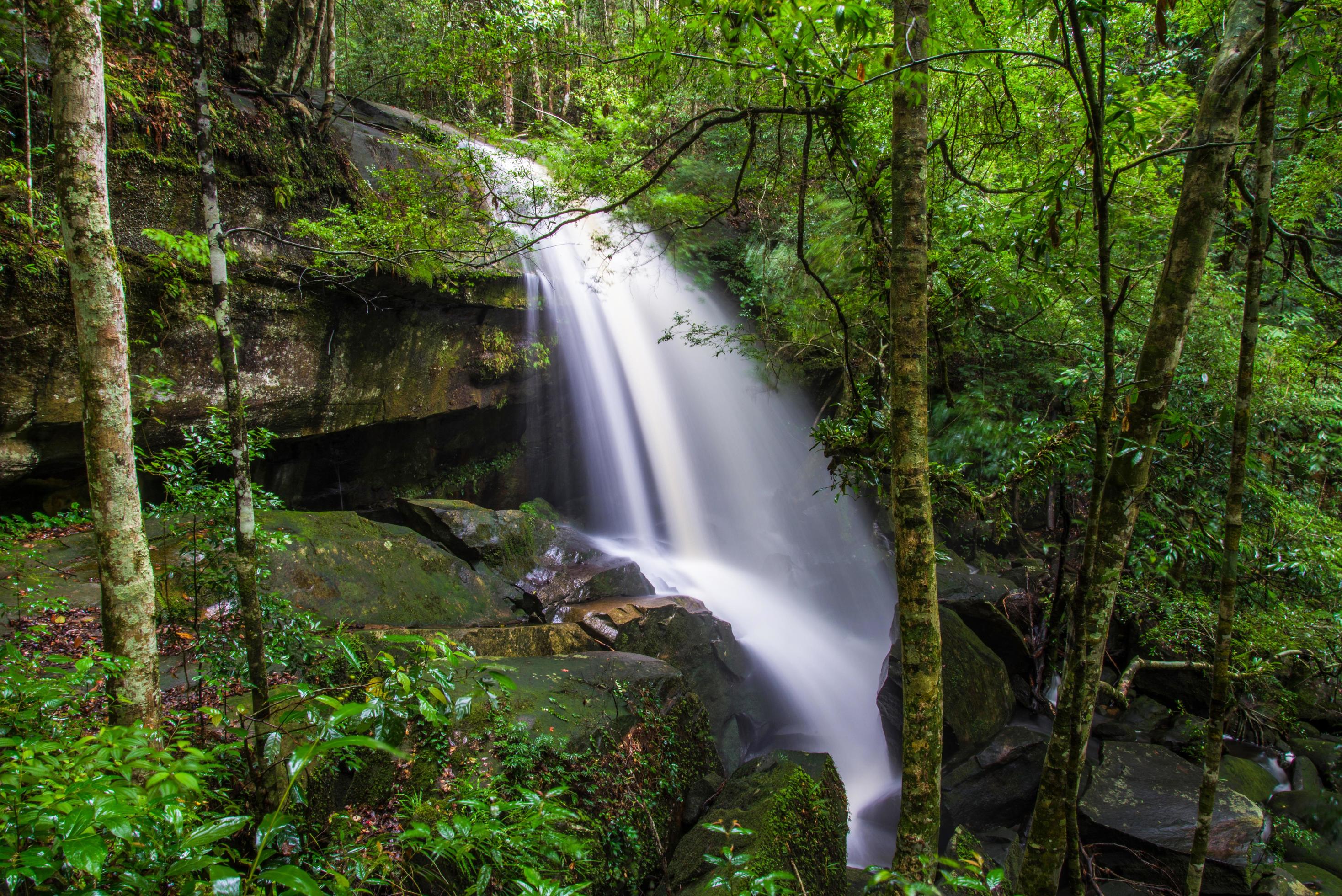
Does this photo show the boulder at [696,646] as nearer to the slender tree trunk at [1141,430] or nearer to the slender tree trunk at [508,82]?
the slender tree trunk at [1141,430]

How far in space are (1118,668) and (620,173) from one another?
807 cm

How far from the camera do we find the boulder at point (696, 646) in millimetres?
7012

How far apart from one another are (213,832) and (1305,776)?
9.24m

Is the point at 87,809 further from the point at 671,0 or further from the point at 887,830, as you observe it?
the point at 887,830

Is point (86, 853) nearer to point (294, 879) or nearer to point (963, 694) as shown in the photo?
point (294, 879)

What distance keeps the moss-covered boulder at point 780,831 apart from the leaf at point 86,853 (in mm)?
3068

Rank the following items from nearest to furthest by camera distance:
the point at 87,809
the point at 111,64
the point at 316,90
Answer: the point at 87,809, the point at 111,64, the point at 316,90

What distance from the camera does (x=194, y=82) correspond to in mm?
3225

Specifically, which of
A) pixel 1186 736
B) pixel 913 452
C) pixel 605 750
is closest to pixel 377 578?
pixel 605 750

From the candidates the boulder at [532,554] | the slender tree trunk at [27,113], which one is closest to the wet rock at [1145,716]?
the boulder at [532,554]

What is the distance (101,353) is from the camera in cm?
267

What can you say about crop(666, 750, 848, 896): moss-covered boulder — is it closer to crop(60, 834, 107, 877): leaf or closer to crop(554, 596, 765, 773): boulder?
crop(554, 596, 765, 773): boulder

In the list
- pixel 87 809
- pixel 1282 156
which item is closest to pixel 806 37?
pixel 87 809

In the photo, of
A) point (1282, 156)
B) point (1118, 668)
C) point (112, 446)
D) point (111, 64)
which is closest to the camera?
point (112, 446)
